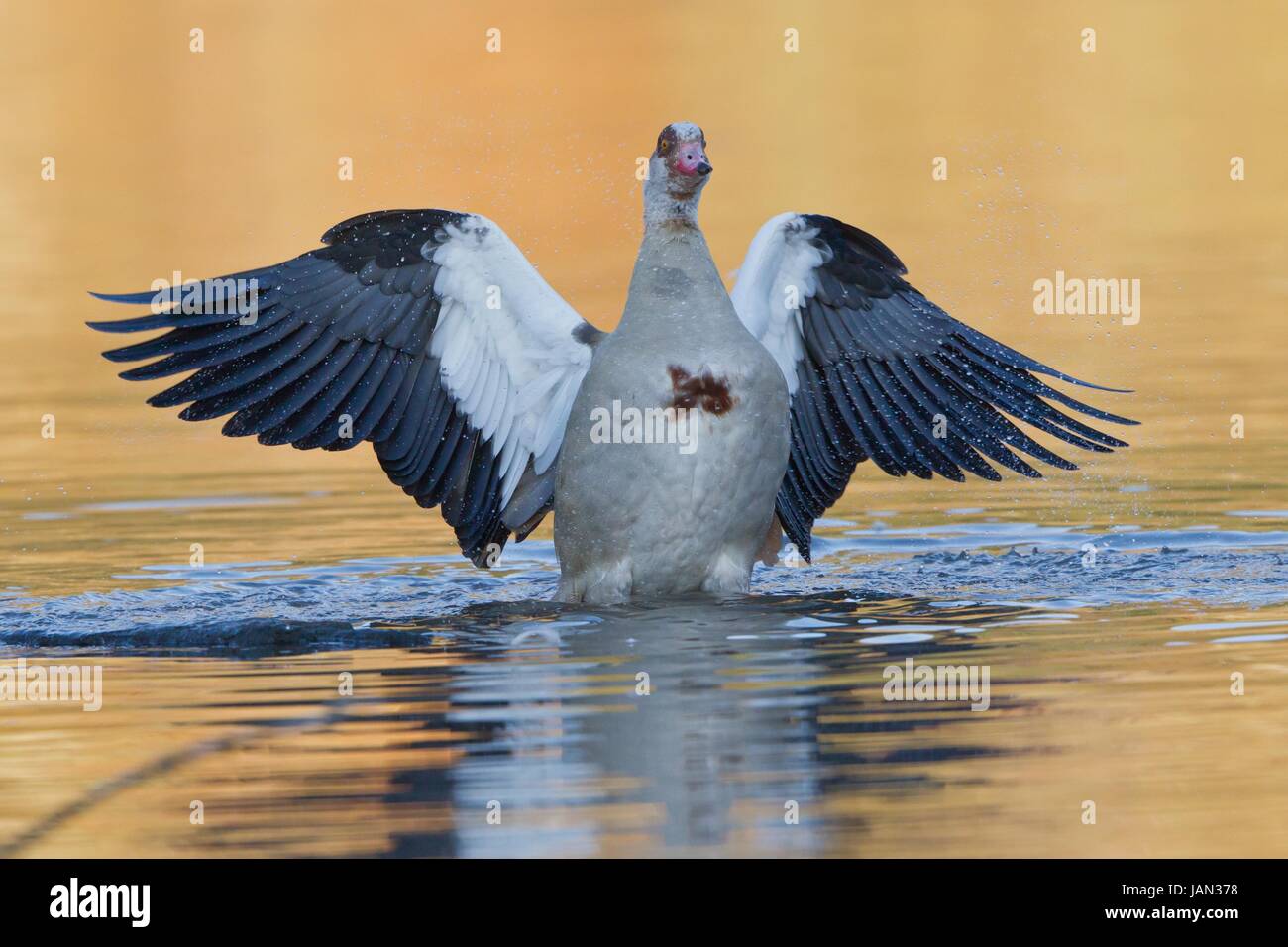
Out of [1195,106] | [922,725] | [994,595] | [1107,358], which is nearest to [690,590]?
[994,595]

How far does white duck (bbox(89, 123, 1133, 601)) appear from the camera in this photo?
9.16m

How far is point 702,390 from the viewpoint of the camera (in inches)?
356

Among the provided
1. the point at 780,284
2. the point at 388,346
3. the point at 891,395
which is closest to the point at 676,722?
the point at 388,346

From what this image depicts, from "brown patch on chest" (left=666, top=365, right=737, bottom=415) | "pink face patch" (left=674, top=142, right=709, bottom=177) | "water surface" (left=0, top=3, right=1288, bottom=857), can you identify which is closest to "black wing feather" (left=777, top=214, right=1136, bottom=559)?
"water surface" (left=0, top=3, right=1288, bottom=857)

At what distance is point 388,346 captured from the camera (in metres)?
9.69

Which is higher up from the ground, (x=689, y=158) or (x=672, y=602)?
(x=689, y=158)

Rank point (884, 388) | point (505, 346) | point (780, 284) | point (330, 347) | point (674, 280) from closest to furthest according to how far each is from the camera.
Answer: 1. point (674, 280)
2. point (330, 347)
3. point (505, 346)
4. point (780, 284)
5. point (884, 388)

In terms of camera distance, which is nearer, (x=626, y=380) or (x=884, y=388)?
(x=626, y=380)

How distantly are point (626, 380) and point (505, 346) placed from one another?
0.84m

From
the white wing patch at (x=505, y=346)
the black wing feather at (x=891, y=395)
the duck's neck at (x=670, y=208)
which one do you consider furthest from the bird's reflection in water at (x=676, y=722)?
the duck's neck at (x=670, y=208)

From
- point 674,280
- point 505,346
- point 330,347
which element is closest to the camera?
point 674,280

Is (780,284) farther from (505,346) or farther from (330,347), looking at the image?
(330,347)

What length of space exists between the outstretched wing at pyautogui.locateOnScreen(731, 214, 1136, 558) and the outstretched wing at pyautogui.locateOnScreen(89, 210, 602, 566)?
1.13m

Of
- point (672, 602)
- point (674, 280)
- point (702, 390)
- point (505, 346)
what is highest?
point (674, 280)
